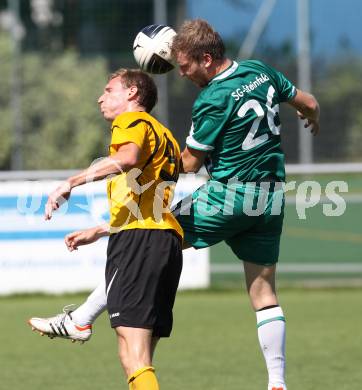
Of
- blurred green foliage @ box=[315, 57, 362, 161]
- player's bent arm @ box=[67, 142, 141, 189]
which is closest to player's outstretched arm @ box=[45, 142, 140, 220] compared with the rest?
player's bent arm @ box=[67, 142, 141, 189]

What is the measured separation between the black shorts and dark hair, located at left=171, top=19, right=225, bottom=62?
97cm

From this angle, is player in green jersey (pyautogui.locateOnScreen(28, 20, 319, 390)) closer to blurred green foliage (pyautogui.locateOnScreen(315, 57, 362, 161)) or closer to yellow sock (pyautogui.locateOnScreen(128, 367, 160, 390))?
yellow sock (pyautogui.locateOnScreen(128, 367, 160, 390))

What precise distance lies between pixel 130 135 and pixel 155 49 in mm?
929

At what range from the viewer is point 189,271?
11086mm

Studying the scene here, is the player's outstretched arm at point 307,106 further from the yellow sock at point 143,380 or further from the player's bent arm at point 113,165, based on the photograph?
the yellow sock at point 143,380

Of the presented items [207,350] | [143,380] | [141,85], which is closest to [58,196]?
[141,85]

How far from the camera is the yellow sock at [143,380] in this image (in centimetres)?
472

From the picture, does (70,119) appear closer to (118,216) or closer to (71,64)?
(71,64)

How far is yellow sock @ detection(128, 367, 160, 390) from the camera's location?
472cm

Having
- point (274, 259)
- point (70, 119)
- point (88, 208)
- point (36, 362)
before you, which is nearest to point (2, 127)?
point (70, 119)

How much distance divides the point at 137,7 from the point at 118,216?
539 inches

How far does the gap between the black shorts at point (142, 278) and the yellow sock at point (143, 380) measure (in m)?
0.21

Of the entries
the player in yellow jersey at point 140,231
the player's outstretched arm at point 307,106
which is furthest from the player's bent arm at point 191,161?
the player's outstretched arm at point 307,106

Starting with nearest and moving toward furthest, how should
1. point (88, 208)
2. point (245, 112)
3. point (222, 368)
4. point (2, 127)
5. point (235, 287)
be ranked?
point (245, 112)
point (222, 368)
point (88, 208)
point (235, 287)
point (2, 127)
